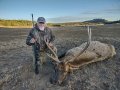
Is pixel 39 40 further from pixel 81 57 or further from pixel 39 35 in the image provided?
pixel 81 57

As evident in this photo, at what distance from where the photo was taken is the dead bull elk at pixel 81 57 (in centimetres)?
823

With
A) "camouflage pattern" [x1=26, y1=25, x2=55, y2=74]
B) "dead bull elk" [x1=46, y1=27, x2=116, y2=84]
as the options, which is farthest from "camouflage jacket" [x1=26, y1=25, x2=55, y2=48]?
"dead bull elk" [x1=46, y1=27, x2=116, y2=84]

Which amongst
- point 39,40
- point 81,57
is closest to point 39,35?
point 39,40

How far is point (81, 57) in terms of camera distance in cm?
909

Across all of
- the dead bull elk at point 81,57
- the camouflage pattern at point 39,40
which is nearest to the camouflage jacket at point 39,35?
the camouflage pattern at point 39,40

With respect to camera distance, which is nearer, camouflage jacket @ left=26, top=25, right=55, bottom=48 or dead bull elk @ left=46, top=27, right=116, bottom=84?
dead bull elk @ left=46, top=27, right=116, bottom=84

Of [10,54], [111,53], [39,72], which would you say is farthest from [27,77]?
[10,54]

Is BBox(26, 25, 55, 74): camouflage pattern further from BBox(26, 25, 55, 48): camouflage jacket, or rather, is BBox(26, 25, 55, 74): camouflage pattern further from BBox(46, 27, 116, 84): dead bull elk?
BBox(46, 27, 116, 84): dead bull elk

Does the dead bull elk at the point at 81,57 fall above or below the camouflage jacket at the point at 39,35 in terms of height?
below

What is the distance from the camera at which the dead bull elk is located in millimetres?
8234

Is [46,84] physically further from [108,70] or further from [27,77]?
[108,70]

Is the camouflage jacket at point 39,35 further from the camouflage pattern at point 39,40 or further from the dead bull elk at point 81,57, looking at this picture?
the dead bull elk at point 81,57

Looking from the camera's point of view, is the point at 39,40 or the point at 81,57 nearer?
the point at 39,40

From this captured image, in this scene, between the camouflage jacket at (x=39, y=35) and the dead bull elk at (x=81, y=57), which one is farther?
the camouflage jacket at (x=39, y=35)
